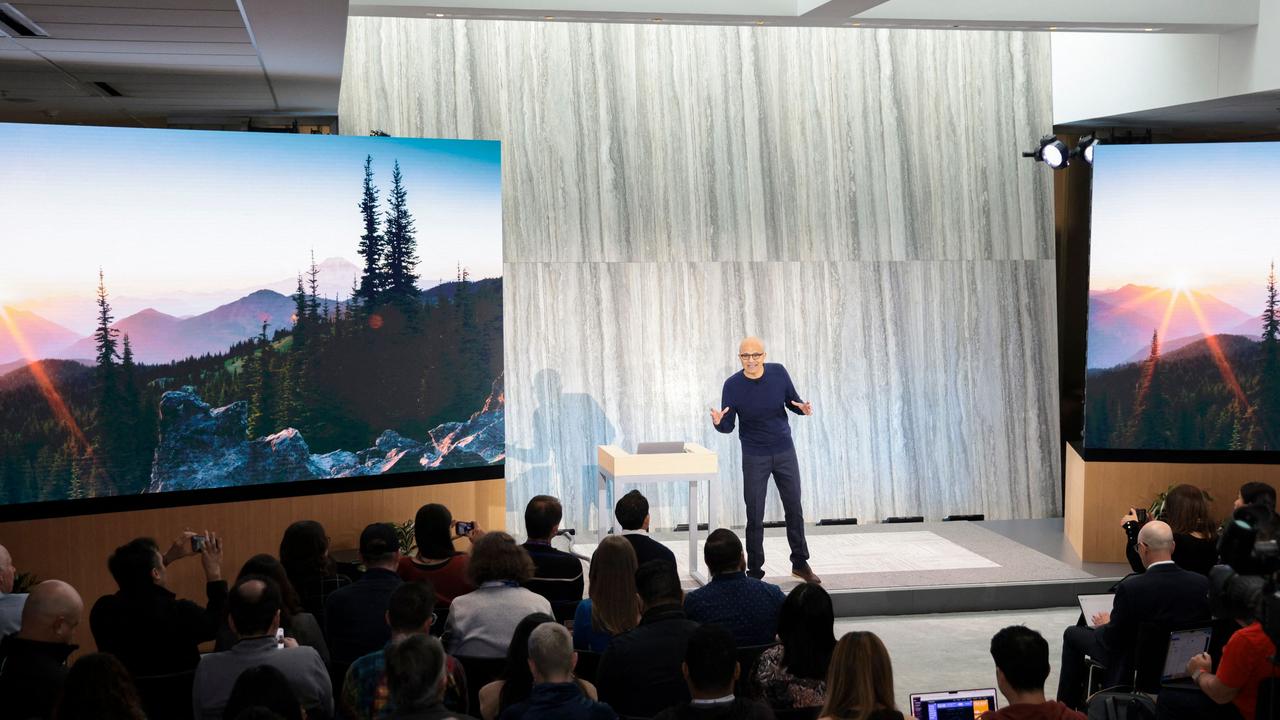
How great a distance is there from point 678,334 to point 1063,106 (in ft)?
11.7

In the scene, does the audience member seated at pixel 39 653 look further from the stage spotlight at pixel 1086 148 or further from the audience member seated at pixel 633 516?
the stage spotlight at pixel 1086 148

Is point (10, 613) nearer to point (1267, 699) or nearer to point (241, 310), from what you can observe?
point (241, 310)

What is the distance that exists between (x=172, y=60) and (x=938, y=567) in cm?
559

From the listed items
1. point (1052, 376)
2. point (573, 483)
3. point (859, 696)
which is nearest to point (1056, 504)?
point (1052, 376)

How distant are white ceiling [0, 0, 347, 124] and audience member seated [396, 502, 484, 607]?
2212mm

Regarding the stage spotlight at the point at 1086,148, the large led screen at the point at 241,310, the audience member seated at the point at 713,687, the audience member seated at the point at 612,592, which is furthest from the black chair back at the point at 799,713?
the stage spotlight at the point at 1086,148

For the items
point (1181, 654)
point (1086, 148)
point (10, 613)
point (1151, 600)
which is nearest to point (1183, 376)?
point (1086, 148)

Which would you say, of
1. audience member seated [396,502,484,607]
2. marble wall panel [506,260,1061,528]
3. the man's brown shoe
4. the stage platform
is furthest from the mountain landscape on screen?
audience member seated [396,502,484,607]

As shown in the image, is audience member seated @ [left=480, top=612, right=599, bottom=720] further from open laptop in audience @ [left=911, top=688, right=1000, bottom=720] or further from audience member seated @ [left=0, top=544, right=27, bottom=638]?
audience member seated @ [left=0, top=544, right=27, bottom=638]

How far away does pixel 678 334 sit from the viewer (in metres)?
10.1

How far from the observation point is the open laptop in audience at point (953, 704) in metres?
4.05

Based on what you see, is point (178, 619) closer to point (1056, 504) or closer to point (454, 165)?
point (454, 165)

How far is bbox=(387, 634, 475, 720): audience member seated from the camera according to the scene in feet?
11.5

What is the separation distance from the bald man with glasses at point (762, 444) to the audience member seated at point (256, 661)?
4257mm
